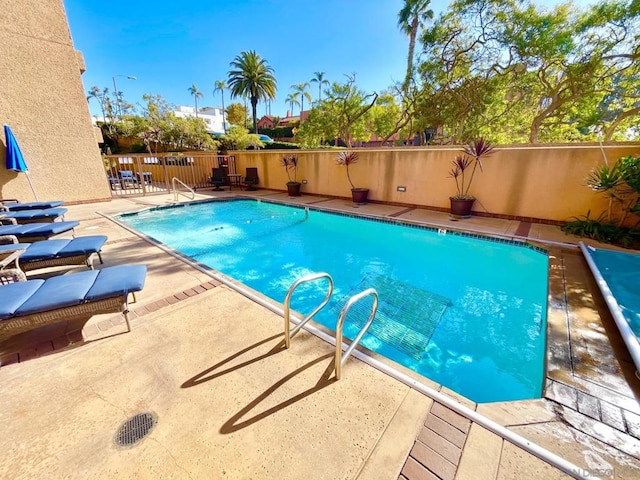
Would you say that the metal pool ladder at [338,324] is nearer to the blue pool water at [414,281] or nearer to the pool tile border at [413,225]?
the blue pool water at [414,281]

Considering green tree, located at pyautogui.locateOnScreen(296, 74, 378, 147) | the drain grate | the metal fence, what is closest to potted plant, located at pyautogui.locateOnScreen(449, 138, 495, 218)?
the drain grate

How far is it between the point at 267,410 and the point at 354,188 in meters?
8.29

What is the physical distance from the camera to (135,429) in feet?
5.16

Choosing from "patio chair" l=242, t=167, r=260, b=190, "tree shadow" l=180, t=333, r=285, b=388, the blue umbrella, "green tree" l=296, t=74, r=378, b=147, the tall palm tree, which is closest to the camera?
"tree shadow" l=180, t=333, r=285, b=388

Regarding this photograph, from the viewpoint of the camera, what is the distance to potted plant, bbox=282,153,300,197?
10.8 m

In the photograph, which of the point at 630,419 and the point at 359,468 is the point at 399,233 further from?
the point at 359,468

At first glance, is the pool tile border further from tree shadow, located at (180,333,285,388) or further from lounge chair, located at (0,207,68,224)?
tree shadow, located at (180,333,285,388)

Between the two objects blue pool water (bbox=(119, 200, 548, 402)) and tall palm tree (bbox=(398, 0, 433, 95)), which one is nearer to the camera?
blue pool water (bbox=(119, 200, 548, 402))

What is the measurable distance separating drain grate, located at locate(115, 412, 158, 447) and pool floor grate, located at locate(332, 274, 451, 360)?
2181mm

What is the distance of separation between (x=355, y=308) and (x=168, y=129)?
21.4 m

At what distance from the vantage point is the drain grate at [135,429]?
4.94ft

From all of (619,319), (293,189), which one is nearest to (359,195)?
(293,189)

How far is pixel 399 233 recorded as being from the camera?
656cm

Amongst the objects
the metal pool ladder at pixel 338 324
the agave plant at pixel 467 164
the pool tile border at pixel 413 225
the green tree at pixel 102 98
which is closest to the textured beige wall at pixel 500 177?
the agave plant at pixel 467 164
